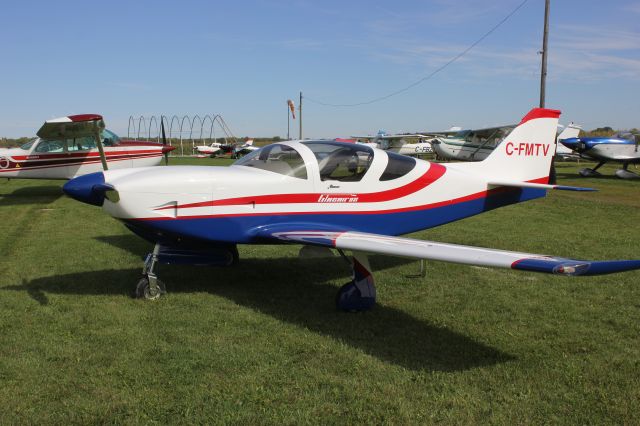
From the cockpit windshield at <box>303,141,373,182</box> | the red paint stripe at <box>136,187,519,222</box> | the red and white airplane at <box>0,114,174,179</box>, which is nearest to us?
the red paint stripe at <box>136,187,519,222</box>

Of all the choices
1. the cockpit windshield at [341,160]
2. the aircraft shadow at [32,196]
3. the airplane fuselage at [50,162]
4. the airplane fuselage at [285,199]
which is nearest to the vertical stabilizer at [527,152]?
the airplane fuselage at [285,199]

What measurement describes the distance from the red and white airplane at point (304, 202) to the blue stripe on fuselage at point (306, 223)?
0.04ft

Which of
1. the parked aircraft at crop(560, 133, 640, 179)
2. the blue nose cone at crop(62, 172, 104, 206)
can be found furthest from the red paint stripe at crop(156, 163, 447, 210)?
the parked aircraft at crop(560, 133, 640, 179)

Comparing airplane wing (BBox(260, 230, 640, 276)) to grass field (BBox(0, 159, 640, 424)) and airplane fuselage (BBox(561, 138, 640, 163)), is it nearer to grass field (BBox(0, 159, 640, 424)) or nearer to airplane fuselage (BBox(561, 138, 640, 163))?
grass field (BBox(0, 159, 640, 424))

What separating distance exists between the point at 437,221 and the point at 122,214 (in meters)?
4.05

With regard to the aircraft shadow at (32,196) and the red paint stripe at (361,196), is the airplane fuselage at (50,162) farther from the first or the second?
the red paint stripe at (361,196)

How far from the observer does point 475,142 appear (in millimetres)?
31531

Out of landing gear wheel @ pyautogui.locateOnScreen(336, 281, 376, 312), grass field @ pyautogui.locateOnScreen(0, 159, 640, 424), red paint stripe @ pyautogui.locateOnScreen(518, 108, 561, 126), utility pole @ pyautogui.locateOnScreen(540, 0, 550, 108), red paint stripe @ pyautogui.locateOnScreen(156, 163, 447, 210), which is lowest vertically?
grass field @ pyautogui.locateOnScreen(0, 159, 640, 424)

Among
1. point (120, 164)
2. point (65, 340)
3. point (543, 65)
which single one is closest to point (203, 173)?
point (65, 340)

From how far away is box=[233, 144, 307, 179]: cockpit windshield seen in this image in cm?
608

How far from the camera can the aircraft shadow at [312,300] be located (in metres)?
4.53

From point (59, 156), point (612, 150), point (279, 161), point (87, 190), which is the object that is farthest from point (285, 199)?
point (612, 150)

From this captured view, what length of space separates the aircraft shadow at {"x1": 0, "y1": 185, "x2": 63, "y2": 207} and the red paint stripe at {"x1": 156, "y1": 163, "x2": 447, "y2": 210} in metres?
11.8

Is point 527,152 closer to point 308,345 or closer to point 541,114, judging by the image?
point 541,114
